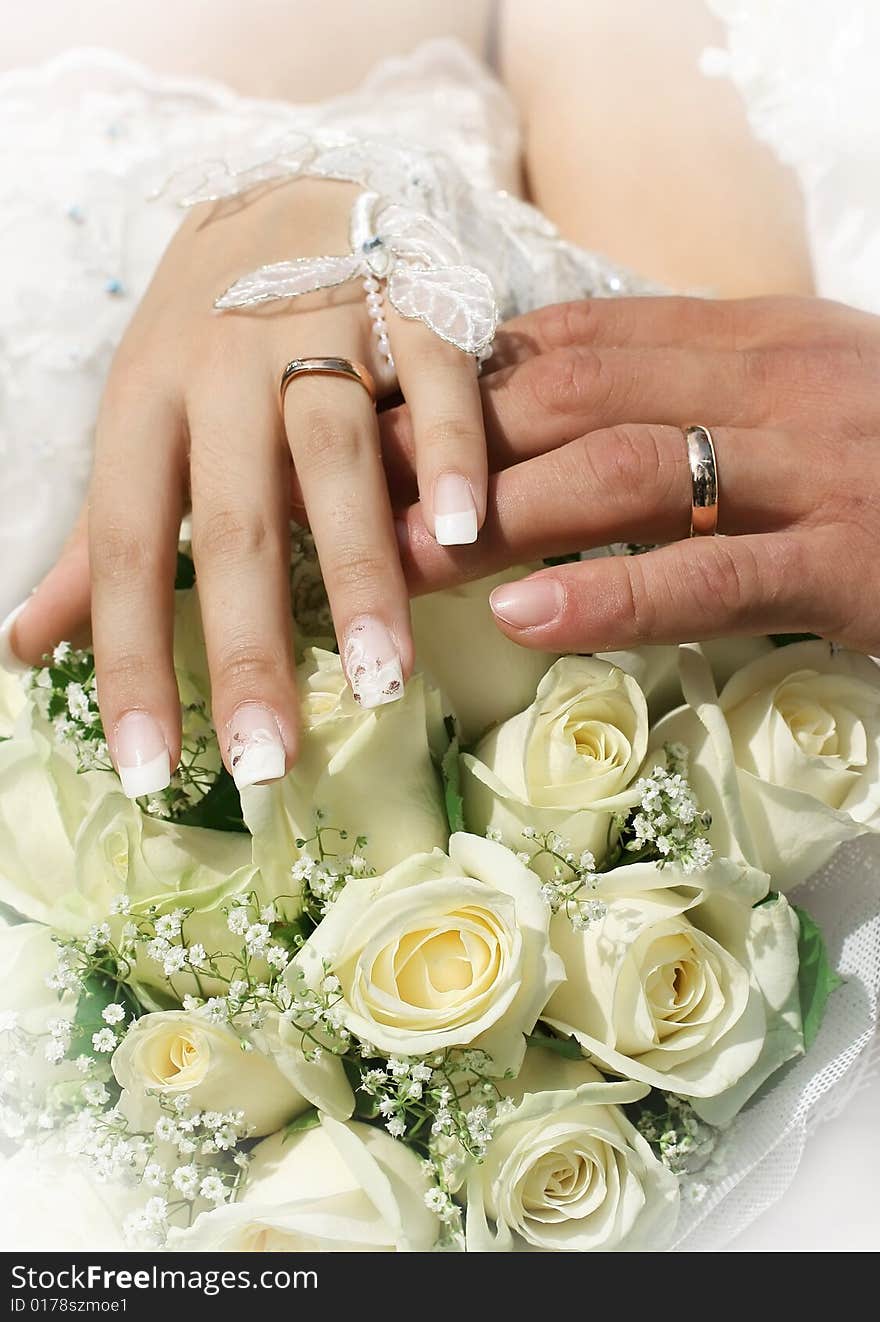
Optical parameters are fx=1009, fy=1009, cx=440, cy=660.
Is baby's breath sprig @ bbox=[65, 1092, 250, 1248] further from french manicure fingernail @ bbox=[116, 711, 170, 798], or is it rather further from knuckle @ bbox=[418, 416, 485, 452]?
knuckle @ bbox=[418, 416, 485, 452]

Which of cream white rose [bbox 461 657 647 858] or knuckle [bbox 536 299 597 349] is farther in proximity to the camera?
knuckle [bbox 536 299 597 349]

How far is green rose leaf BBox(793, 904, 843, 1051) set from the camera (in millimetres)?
830

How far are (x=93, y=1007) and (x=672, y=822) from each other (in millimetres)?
471

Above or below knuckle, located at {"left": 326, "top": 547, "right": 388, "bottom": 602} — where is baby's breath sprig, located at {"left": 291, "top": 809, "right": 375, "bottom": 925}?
below

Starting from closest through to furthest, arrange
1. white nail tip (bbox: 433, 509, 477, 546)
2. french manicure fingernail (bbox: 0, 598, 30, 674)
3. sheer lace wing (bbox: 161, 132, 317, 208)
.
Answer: white nail tip (bbox: 433, 509, 477, 546), french manicure fingernail (bbox: 0, 598, 30, 674), sheer lace wing (bbox: 161, 132, 317, 208)

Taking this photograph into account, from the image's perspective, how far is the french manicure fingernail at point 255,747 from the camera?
77 cm

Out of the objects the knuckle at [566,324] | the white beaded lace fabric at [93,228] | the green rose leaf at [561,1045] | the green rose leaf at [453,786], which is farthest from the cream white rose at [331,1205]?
the white beaded lace fabric at [93,228]

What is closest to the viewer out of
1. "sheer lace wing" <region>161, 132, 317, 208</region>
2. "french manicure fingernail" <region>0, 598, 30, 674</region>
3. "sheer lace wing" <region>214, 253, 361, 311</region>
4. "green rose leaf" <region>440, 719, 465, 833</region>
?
"green rose leaf" <region>440, 719, 465, 833</region>

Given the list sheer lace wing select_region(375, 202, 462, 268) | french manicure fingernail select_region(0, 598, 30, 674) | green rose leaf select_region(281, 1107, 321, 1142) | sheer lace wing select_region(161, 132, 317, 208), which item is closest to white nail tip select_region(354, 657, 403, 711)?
green rose leaf select_region(281, 1107, 321, 1142)

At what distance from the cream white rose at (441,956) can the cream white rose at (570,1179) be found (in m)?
0.05

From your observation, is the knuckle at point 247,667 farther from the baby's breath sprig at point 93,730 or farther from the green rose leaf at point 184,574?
the green rose leaf at point 184,574

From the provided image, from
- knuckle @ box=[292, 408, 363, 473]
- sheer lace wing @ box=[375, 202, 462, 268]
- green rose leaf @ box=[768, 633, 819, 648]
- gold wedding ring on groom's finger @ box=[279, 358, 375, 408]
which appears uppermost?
sheer lace wing @ box=[375, 202, 462, 268]

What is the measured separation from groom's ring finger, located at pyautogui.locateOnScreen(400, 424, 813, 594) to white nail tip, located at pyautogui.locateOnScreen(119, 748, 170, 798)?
271 millimetres

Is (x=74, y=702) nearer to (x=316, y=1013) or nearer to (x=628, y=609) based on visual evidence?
(x=316, y=1013)
